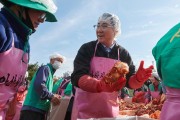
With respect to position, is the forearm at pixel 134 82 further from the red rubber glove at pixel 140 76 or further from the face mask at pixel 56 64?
the face mask at pixel 56 64

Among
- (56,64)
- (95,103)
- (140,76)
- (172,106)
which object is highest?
(56,64)

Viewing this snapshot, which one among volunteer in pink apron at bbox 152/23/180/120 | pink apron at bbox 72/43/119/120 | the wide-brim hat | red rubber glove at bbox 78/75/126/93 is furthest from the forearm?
volunteer in pink apron at bbox 152/23/180/120

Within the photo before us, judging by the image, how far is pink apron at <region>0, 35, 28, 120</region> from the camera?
2.05 metres

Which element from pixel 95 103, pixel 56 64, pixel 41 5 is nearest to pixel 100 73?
pixel 95 103

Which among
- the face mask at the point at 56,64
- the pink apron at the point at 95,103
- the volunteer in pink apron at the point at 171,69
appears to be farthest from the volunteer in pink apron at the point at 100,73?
the face mask at the point at 56,64

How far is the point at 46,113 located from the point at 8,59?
246cm

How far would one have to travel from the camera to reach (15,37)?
2.14 meters

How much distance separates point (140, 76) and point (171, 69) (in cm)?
153

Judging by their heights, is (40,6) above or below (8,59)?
above

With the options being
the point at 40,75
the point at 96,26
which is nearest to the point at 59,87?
the point at 40,75

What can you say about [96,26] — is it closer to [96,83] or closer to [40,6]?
[96,83]

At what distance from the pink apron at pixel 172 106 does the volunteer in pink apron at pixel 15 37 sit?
3.51 ft

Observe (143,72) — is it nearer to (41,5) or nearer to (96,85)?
(96,85)

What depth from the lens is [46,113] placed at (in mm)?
4395
